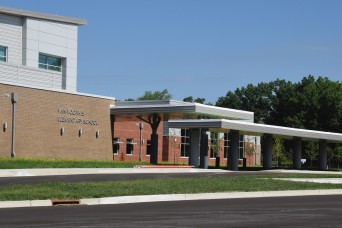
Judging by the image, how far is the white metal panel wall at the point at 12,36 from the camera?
2205 inches

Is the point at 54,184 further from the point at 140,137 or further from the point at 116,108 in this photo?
the point at 140,137

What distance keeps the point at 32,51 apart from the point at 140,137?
16191mm

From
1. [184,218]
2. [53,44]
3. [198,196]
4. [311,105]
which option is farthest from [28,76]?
[311,105]

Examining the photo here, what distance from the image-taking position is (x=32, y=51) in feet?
190

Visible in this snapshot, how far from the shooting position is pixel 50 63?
6047cm

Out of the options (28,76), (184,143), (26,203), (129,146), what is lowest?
(26,203)

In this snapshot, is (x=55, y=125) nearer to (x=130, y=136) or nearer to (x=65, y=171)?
(x=65, y=171)

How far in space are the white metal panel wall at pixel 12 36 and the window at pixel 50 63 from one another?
104 inches

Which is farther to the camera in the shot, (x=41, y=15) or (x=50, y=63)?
(x=50, y=63)

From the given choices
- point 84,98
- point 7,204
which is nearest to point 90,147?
point 84,98

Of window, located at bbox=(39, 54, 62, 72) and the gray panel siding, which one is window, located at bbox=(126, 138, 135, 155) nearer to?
window, located at bbox=(39, 54, 62, 72)

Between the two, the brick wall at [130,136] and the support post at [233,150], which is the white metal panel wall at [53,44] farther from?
the support post at [233,150]

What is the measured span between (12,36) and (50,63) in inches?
193

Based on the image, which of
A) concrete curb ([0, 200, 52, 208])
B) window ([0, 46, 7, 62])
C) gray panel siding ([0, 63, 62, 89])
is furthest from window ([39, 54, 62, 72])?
concrete curb ([0, 200, 52, 208])
